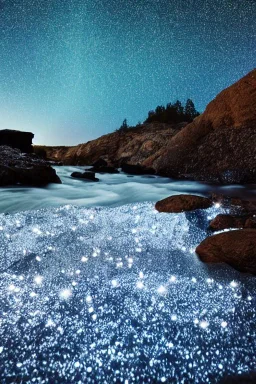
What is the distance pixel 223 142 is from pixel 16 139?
29.9m

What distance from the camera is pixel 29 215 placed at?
468 cm

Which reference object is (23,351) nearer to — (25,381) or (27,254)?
(25,381)

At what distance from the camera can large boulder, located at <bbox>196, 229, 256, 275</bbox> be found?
243cm

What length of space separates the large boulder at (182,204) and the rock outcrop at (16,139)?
31.5m

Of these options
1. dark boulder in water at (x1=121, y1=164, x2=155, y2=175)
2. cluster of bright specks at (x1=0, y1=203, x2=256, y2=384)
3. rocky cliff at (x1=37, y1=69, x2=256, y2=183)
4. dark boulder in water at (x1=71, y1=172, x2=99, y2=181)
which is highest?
rocky cliff at (x1=37, y1=69, x2=256, y2=183)

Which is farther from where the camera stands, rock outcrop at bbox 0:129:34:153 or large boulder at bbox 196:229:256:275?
rock outcrop at bbox 0:129:34:153

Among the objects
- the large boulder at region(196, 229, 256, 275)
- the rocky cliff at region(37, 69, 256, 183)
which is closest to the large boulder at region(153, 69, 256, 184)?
the rocky cliff at region(37, 69, 256, 183)

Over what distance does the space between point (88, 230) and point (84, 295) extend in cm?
169

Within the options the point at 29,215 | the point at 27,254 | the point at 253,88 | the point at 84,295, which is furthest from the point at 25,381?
the point at 253,88

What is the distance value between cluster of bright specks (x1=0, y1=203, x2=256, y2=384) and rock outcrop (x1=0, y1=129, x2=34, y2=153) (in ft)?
107

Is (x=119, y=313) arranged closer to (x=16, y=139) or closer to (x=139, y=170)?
(x=139, y=170)

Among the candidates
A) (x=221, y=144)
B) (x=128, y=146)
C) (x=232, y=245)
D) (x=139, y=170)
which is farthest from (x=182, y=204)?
(x=128, y=146)

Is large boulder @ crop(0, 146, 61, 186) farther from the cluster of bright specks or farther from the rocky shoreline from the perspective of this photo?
the rocky shoreline

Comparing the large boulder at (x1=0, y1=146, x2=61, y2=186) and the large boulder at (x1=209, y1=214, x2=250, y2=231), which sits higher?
the large boulder at (x1=0, y1=146, x2=61, y2=186)
